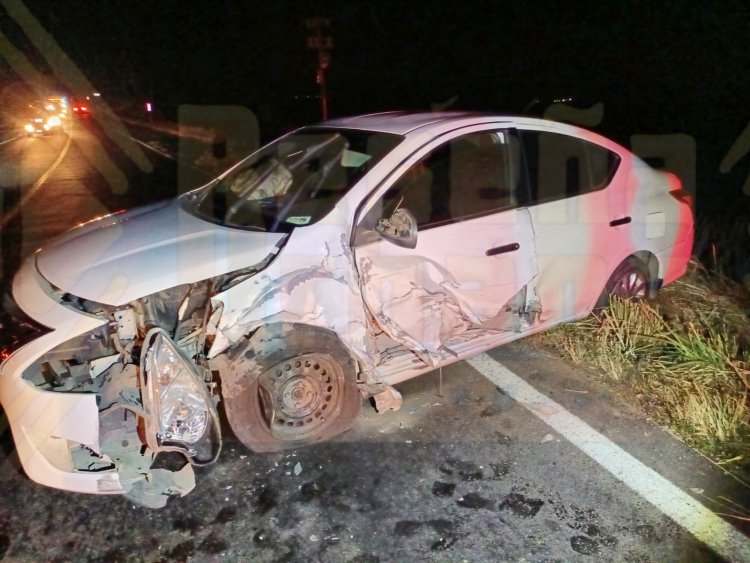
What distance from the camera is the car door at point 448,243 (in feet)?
10.3

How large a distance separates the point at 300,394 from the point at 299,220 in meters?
0.91

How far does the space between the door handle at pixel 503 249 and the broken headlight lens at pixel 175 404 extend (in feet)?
5.63

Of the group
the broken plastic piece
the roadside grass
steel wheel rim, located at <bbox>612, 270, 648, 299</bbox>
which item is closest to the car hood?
the broken plastic piece

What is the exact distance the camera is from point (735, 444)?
3.13 m

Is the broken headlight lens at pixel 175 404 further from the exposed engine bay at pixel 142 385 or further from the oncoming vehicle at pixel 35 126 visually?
the oncoming vehicle at pixel 35 126

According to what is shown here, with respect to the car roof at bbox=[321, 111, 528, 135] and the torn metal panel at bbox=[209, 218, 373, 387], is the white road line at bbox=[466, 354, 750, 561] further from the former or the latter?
the car roof at bbox=[321, 111, 528, 135]

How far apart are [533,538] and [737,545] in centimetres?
84

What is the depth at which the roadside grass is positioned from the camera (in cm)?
324

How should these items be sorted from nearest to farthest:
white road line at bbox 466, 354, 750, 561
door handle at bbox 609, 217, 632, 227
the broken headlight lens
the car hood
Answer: white road line at bbox 466, 354, 750, 561 < the broken headlight lens < the car hood < door handle at bbox 609, 217, 632, 227

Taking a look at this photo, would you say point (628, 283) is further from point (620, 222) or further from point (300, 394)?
point (300, 394)

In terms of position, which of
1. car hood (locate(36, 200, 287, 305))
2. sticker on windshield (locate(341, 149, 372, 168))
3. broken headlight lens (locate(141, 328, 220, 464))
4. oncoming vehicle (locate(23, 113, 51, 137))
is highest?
oncoming vehicle (locate(23, 113, 51, 137))

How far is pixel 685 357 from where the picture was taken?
3.78 m

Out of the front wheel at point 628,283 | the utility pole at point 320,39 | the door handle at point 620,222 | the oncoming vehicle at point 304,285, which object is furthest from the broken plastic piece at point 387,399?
the utility pole at point 320,39

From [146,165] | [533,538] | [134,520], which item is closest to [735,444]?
[533,538]
